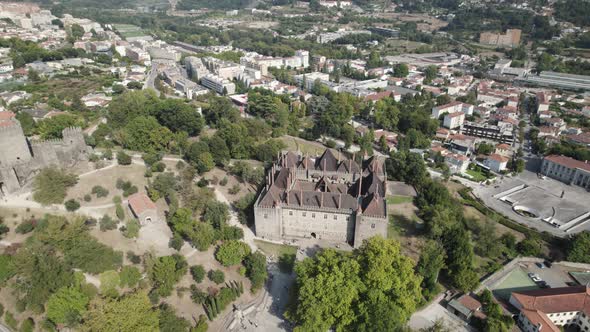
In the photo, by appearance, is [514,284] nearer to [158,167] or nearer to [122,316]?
[122,316]

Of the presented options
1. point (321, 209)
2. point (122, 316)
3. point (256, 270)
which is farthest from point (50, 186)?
point (321, 209)

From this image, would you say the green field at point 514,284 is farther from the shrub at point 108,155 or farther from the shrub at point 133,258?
the shrub at point 108,155

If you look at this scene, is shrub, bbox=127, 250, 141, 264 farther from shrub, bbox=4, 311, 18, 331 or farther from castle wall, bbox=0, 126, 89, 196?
castle wall, bbox=0, 126, 89, 196

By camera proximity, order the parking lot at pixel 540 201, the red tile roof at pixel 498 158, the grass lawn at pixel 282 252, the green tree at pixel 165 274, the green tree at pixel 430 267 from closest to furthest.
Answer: the green tree at pixel 165 274 < the green tree at pixel 430 267 < the grass lawn at pixel 282 252 < the parking lot at pixel 540 201 < the red tile roof at pixel 498 158

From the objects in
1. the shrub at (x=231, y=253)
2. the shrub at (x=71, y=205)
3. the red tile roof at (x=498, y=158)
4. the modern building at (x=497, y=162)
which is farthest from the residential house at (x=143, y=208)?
the red tile roof at (x=498, y=158)

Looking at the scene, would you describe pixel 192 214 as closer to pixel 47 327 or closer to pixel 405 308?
pixel 47 327

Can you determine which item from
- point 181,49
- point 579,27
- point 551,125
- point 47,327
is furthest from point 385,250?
point 579,27
